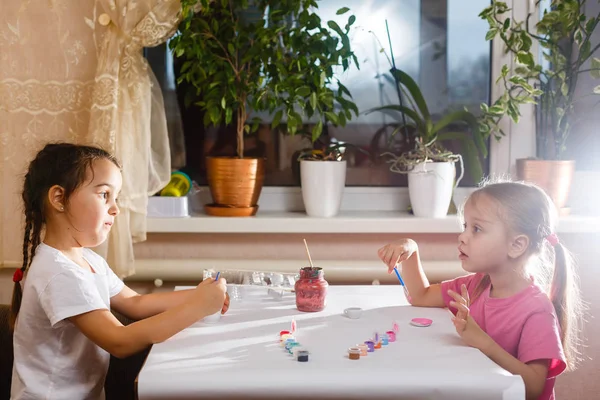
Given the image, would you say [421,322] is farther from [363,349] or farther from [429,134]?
[429,134]

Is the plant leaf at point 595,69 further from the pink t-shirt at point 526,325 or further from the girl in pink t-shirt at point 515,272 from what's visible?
the pink t-shirt at point 526,325

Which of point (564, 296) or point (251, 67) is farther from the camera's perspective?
point (251, 67)

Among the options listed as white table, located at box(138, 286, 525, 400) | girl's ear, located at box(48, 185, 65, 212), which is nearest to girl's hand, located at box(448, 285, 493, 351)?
white table, located at box(138, 286, 525, 400)

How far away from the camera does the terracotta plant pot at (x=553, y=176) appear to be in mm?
2312

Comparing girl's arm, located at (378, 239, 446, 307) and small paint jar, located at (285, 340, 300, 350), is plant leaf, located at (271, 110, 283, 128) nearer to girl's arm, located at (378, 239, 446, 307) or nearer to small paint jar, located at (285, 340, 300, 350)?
girl's arm, located at (378, 239, 446, 307)

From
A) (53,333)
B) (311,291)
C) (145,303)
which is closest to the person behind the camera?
(53,333)

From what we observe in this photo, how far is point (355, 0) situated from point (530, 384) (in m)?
1.50

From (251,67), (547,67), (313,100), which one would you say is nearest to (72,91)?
(251,67)

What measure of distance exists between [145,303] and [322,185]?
81 cm

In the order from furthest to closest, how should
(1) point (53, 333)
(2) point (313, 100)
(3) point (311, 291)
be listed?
(2) point (313, 100), (3) point (311, 291), (1) point (53, 333)

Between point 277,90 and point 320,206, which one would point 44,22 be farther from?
point 320,206

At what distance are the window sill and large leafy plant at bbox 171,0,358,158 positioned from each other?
234 mm

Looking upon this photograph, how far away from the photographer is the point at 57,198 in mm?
1500

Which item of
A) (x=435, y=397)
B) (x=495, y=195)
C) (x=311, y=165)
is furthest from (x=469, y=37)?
(x=435, y=397)
